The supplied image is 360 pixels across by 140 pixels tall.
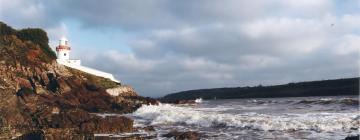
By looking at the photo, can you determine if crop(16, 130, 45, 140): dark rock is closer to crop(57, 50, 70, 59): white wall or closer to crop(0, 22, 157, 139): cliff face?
crop(0, 22, 157, 139): cliff face

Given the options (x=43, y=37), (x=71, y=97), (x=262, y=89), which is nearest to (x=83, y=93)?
(x=71, y=97)

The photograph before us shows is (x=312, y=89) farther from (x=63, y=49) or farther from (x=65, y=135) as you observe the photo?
(x=65, y=135)

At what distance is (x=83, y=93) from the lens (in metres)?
42.9

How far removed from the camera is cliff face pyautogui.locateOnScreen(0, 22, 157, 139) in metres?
22.4

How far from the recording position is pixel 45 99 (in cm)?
3875

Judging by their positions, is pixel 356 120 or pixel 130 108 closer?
pixel 356 120

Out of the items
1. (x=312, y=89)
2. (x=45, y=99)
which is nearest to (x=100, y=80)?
(x=45, y=99)

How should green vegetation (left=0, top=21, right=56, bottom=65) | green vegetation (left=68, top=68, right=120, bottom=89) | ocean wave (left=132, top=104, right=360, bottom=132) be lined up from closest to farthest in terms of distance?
ocean wave (left=132, top=104, right=360, bottom=132)
green vegetation (left=0, top=21, right=56, bottom=65)
green vegetation (left=68, top=68, right=120, bottom=89)

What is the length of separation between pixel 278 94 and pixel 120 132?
87.1 metres

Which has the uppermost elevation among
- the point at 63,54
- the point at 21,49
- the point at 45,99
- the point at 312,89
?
the point at 63,54

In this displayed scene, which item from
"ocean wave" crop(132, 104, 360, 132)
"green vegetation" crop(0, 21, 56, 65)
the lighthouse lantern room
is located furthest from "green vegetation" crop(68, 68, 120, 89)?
"ocean wave" crop(132, 104, 360, 132)

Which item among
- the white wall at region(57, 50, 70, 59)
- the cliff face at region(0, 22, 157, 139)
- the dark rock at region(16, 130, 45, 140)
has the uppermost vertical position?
the white wall at region(57, 50, 70, 59)

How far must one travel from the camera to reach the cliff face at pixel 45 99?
22.4 meters

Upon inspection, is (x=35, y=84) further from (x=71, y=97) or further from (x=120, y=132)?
(x=120, y=132)
